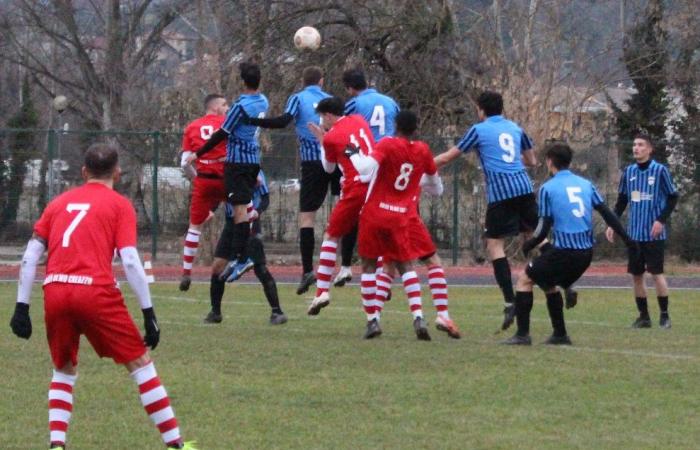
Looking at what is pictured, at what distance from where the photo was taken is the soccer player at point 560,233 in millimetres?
11070

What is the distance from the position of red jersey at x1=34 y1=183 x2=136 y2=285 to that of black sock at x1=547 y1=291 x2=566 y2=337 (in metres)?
5.11

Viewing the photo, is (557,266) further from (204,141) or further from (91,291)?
(91,291)

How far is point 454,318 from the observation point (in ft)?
47.6

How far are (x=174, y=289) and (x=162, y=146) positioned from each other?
7.18 metres

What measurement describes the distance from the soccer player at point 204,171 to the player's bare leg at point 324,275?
5.03 feet

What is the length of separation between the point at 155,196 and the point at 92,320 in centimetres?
1929

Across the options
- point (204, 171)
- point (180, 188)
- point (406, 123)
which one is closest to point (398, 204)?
point (406, 123)

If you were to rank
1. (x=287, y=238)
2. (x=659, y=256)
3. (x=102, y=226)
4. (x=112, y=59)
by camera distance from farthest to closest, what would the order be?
(x=112, y=59) → (x=287, y=238) → (x=659, y=256) → (x=102, y=226)

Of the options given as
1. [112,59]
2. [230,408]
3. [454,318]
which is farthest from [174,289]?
[112,59]

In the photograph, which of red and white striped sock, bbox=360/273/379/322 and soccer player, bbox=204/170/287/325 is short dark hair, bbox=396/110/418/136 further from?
soccer player, bbox=204/170/287/325

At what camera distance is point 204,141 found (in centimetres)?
1434

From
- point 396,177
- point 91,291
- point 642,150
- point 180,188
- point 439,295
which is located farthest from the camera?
point 180,188

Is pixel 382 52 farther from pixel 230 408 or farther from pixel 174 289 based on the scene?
pixel 230 408

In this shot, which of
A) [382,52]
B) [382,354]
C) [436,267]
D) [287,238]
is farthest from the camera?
[382,52]
